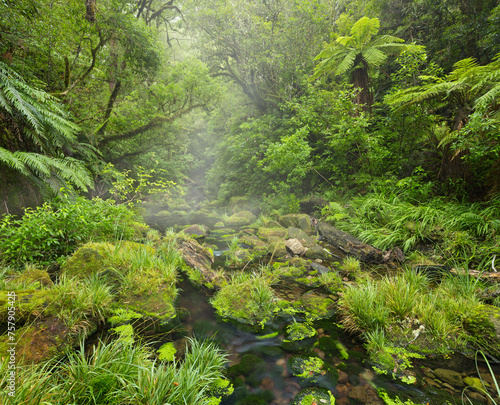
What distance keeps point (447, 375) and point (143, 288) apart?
12.7 feet

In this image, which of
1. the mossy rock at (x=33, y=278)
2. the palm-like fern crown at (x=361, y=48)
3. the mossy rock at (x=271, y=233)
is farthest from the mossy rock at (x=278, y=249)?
the palm-like fern crown at (x=361, y=48)

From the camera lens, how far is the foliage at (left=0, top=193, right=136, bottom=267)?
9.06 feet

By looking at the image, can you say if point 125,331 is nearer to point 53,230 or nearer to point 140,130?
point 53,230

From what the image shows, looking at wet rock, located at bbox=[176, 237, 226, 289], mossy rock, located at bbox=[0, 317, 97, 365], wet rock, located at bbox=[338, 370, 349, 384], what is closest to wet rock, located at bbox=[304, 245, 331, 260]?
wet rock, located at bbox=[176, 237, 226, 289]

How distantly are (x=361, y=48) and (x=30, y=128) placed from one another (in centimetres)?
972

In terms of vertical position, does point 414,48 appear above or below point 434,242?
above

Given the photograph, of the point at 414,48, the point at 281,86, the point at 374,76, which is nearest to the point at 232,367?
the point at 414,48

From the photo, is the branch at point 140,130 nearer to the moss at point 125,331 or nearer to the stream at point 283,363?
the stream at point 283,363

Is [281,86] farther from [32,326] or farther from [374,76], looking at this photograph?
[32,326]

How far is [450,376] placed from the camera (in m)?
2.13

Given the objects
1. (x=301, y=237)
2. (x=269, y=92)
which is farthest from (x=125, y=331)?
(x=269, y=92)

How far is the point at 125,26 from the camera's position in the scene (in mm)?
6668

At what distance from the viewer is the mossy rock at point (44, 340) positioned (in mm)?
1794

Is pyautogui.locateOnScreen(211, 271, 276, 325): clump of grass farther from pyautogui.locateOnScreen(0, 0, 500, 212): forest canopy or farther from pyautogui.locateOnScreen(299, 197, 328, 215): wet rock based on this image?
pyautogui.locateOnScreen(299, 197, 328, 215): wet rock
